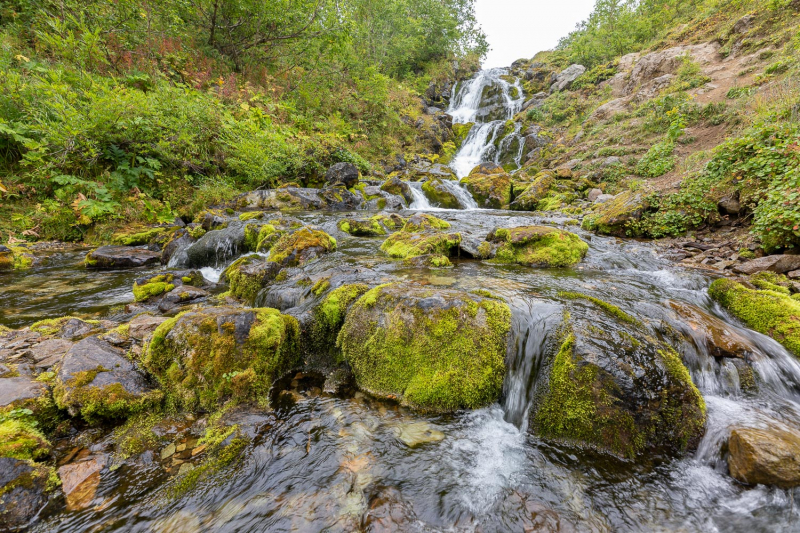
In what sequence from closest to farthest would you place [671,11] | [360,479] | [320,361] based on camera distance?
[360,479] → [320,361] → [671,11]

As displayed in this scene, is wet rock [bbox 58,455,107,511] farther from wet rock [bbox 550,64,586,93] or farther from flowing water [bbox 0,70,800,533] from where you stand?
wet rock [bbox 550,64,586,93]

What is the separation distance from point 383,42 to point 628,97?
64.5 feet

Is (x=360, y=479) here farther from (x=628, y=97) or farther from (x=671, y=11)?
(x=671, y=11)

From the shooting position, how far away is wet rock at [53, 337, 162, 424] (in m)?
2.58

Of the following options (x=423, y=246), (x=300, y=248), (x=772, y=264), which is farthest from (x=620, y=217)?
(x=300, y=248)

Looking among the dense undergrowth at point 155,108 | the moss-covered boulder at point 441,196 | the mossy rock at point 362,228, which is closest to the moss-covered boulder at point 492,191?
the moss-covered boulder at point 441,196

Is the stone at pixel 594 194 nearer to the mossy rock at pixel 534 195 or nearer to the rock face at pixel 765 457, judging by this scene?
the mossy rock at pixel 534 195

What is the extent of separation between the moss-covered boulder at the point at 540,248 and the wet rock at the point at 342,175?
9.46 metres

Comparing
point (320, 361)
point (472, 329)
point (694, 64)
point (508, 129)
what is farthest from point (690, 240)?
point (508, 129)

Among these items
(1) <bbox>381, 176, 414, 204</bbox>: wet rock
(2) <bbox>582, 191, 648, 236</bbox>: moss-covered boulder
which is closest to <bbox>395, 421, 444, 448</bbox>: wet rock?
(2) <bbox>582, 191, 648, 236</bbox>: moss-covered boulder

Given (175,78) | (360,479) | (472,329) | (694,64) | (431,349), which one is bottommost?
(360,479)

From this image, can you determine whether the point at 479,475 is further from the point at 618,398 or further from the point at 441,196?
the point at 441,196

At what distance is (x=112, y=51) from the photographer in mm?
11031

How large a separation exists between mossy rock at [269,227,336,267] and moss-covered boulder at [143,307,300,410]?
2847mm
